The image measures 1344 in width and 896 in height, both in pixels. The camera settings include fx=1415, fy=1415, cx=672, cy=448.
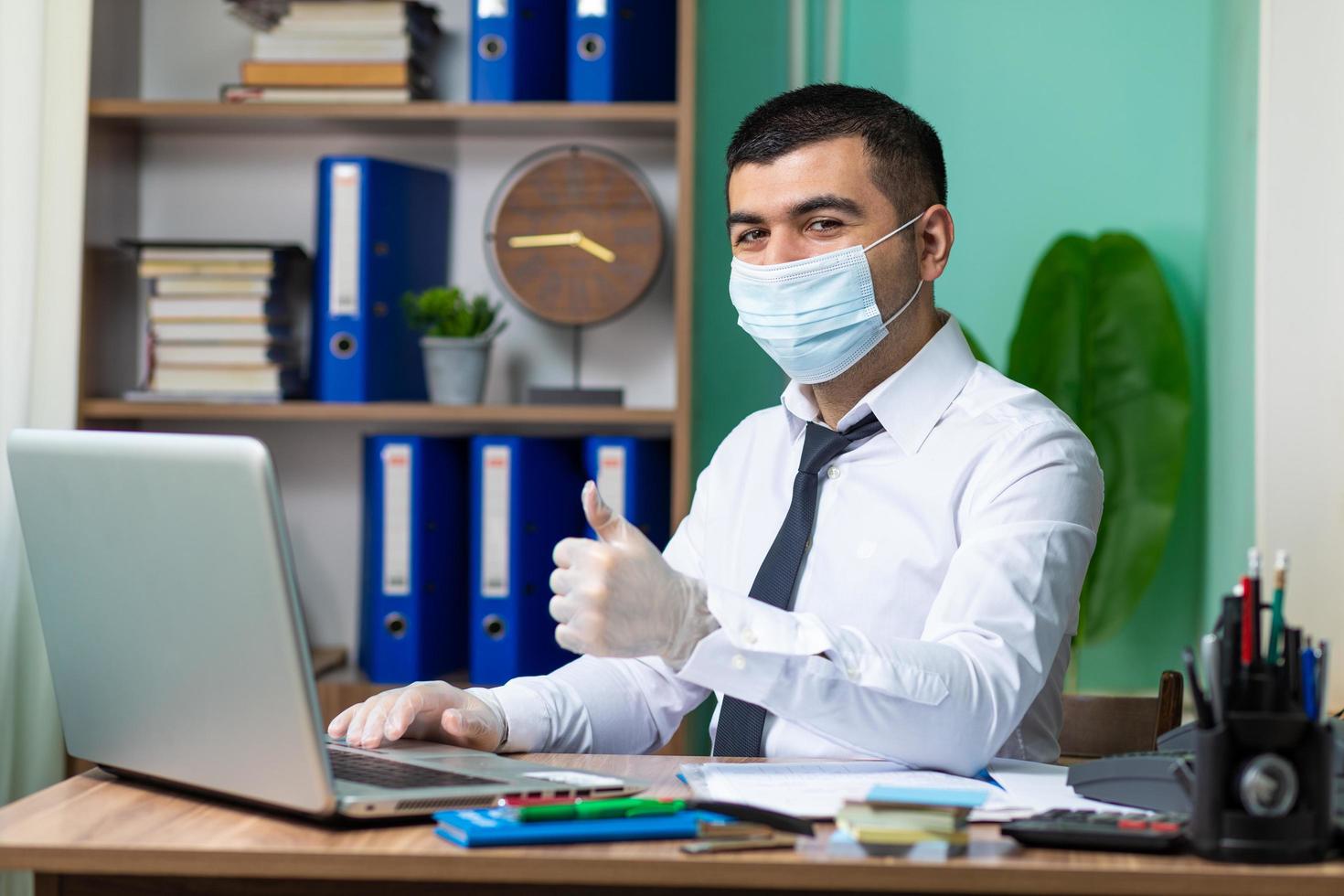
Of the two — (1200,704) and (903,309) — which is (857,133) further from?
(1200,704)

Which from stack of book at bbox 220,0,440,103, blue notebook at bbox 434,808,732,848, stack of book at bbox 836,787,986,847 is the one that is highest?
stack of book at bbox 220,0,440,103

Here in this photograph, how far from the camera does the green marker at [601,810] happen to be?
90cm

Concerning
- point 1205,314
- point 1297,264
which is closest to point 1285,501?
point 1297,264

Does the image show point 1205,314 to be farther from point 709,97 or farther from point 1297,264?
point 709,97

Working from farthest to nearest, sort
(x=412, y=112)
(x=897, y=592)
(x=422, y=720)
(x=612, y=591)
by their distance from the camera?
1. (x=412, y=112)
2. (x=897, y=592)
3. (x=422, y=720)
4. (x=612, y=591)

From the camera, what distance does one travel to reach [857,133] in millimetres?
1567

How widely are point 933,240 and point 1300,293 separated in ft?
2.28

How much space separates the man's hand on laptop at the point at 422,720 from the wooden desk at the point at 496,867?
0.84 ft

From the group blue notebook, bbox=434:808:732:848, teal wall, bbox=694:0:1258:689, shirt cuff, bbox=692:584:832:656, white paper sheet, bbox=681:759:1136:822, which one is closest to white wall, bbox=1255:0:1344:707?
teal wall, bbox=694:0:1258:689

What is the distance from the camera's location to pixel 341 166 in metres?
2.29

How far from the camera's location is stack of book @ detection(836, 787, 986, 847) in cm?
86

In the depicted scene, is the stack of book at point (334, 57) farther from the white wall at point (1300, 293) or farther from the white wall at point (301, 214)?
the white wall at point (1300, 293)

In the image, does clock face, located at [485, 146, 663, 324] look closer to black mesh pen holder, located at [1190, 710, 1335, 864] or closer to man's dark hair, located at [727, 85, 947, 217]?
man's dark hair, located at [727, 85, 947, 217]

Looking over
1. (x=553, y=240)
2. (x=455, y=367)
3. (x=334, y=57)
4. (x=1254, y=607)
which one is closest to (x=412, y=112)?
(x=334, y=57)
